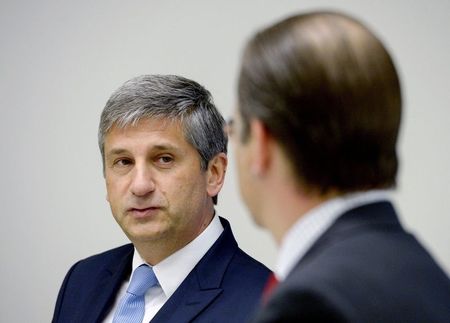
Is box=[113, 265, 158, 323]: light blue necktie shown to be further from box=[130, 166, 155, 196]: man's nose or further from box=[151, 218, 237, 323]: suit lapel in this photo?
box=[130, 166, 155, 196]: man's nose

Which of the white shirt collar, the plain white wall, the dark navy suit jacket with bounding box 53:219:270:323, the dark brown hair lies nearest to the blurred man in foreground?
the dark brown hair

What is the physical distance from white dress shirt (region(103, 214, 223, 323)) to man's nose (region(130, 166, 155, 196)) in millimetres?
192

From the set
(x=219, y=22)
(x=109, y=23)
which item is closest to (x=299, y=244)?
(x=219, y=22)

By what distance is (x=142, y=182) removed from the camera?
1834mm

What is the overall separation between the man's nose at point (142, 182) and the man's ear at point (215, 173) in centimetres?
17

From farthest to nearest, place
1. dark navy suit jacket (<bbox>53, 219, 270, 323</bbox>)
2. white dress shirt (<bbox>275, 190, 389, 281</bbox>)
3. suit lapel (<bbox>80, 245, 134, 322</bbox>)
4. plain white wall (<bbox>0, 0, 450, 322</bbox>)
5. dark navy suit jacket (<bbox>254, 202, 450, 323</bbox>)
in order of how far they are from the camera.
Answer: plain white wall (<bbox>0, 0, 450, 322</bbox>)
suit lapel (<bbox>80, 245, 134, 322</bbox>)
dark navy suit jacket (<bbox>53, 219, 270, 323</bbox>)
white dress shirt (<bbox>275, 190, 389, 281</bbox>)
dark navy suit jacket (<bbox>254, 202, 450, 323</bbox>)

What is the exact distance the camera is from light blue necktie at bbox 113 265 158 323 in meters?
1.86

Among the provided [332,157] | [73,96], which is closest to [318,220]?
[332,157]

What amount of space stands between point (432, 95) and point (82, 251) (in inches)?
56.7

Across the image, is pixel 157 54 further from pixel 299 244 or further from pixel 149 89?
pixel 299 244

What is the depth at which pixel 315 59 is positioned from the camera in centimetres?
86

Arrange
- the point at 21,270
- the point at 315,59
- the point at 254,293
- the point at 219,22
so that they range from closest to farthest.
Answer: the point at 315,59
the point at 254,293
the point at 219,22
the point at 21,270

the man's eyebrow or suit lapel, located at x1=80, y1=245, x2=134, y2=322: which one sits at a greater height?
the man's eyebrow

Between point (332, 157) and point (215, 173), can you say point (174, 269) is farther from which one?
point (332, 157)
